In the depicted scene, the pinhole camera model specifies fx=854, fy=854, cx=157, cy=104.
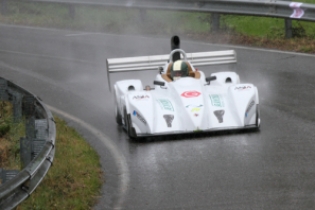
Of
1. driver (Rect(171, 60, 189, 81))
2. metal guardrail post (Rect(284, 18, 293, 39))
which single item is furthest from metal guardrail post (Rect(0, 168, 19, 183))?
metal guardrail post (Rect(284, 18, 293, 39))

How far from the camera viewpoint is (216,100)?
1399 cm

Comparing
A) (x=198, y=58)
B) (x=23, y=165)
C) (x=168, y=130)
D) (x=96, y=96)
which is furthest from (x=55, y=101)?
(x=23, y=165)

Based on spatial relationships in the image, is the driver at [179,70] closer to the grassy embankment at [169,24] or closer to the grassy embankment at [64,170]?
the grassy embankment at [64,170]

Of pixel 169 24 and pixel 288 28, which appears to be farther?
pixel 169 24

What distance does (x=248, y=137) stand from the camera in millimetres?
13422

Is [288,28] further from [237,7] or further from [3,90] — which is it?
[3,90]

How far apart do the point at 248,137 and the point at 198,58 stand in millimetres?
3731

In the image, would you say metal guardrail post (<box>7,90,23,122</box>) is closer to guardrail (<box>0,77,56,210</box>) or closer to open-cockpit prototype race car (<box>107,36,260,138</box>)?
guardrail (<box>0,77,56,210</box>)

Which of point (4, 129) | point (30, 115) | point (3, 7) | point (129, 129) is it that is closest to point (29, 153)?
point (30, 115)

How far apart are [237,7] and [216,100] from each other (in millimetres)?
9188

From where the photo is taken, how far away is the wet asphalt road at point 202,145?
410 inches

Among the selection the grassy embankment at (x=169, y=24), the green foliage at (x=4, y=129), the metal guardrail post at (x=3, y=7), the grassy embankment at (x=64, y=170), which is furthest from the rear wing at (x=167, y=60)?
the metal guardrail post at (x=3, y=7)

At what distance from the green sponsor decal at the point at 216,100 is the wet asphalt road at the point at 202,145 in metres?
0.55

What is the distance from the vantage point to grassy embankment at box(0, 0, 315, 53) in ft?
72.9
